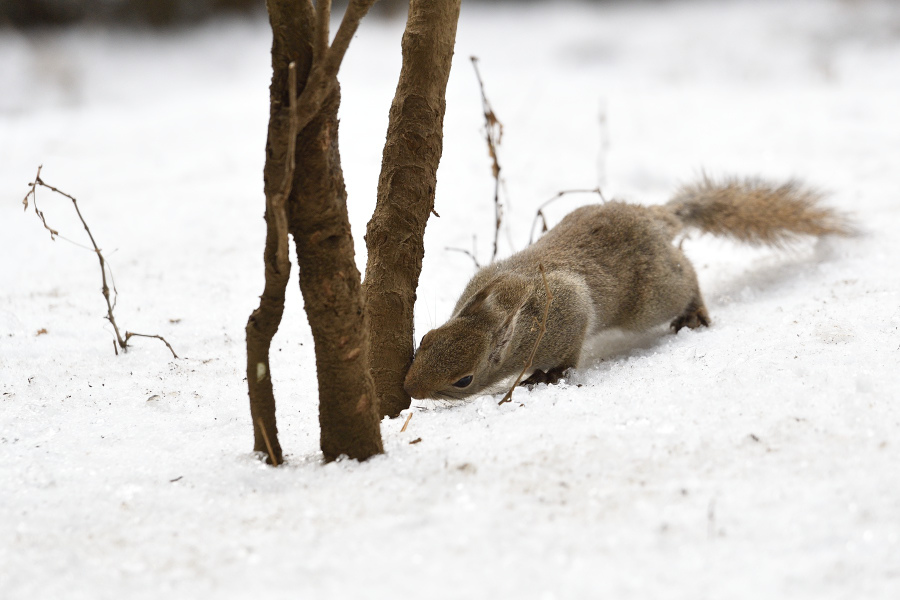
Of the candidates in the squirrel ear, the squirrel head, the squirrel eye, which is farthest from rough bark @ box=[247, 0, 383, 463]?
the squirrel ear

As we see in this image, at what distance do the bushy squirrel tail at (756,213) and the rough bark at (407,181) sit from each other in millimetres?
2028

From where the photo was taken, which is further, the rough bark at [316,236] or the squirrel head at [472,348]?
the squirrel head at [472,348]

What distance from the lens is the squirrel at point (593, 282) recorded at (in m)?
3.10

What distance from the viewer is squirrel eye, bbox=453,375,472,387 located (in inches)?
120

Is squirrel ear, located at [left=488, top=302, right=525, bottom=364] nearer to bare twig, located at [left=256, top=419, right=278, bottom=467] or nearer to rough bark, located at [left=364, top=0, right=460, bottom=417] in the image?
rough bark, located at [left=364, top=0, right=460, bottom=417]

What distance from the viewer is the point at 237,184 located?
18.7 feet

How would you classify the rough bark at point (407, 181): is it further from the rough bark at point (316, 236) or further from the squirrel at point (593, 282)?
the rough bark at point (316, 236)

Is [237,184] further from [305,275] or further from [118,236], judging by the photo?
[305,275]

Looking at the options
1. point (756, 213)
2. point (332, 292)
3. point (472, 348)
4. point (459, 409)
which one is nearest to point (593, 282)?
point (472, 348)

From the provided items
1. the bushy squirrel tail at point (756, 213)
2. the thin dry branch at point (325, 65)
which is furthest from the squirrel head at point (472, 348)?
the bushy squirrel tail at point (756, 213)

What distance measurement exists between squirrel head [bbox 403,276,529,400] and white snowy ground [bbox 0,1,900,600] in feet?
0.50

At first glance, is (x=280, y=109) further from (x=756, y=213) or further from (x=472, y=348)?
(x=756, y=213)

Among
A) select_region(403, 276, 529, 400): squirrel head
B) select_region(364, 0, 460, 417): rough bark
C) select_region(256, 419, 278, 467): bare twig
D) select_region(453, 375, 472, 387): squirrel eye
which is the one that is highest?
select_region(364, 0, 460, 417): rough bark

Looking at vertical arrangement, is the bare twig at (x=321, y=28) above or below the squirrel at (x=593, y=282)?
above
